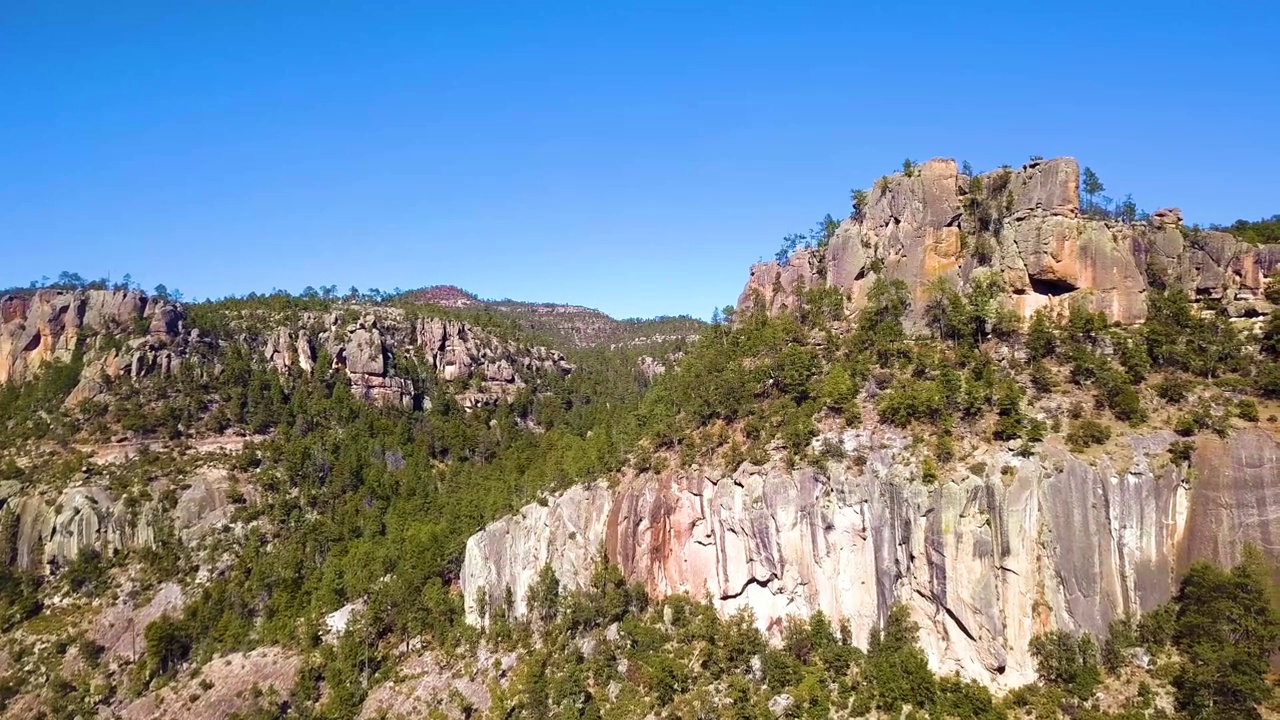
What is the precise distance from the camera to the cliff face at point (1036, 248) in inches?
2395

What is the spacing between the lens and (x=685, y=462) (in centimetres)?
6212

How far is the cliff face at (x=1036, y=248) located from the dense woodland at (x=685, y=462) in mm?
2548

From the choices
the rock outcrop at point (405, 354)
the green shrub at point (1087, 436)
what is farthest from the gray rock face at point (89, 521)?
the green shrub at point (1087, 436)

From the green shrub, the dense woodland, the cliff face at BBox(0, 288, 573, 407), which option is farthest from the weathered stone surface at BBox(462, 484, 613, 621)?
the cliff face at BBox(0, 288, 573, 407)

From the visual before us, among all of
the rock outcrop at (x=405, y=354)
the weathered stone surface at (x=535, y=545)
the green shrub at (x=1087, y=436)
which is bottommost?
the weathered stone surface at (x=535, y=545)

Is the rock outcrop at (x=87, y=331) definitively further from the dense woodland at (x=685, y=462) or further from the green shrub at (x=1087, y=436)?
the green shrub at (x=1087, y=436)

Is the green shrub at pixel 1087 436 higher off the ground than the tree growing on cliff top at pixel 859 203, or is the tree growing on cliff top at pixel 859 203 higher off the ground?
the tree growing on cliff top at pixel 859 203

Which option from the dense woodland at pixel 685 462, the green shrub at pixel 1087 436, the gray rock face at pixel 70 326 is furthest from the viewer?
the gray rock face at pixel 70 326

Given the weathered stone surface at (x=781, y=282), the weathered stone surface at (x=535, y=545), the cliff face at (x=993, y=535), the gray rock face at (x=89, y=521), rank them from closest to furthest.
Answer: the cliff face at (x=993, y=535) < the weathered stone surface at (x=535, y=545) < the weathered stone surface at (x=781, y=282) < the gray rock face at (x=89, y=521)

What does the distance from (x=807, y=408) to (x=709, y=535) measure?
13.0 meters

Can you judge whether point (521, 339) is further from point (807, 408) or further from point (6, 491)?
point (807, 408)

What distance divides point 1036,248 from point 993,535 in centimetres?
2920

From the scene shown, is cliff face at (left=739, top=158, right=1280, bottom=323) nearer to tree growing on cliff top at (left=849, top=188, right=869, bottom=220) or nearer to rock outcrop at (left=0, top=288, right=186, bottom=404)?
tree growing on cliff top at (left=849, top=188, right=869, bottom=220)

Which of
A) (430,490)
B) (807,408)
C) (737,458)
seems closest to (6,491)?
(430,490)
